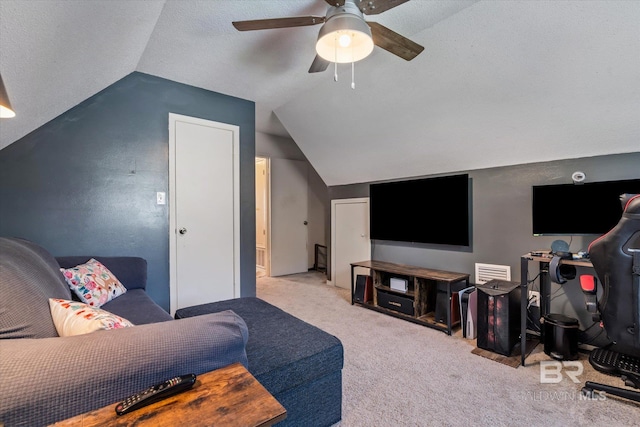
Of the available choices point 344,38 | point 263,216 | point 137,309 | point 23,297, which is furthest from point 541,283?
point 263,216

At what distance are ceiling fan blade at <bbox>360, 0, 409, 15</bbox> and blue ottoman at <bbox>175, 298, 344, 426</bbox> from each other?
1780 millimetres

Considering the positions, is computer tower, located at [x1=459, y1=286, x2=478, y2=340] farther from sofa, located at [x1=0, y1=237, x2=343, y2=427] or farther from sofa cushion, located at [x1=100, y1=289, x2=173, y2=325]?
sofa cushion, located at [x1=100, y1=289, x2=173, y2=325]

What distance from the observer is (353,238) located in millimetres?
4344

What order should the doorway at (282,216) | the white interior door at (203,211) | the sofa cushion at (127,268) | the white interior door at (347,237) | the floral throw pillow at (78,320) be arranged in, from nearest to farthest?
the floral throw pillow at (78,320) < the sofa cushion at (127,268) < the white interior door at (203,211) < the white interior door at (347,237) < the doorway at (282,216)

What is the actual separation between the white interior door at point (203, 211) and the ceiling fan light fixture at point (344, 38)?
6.35 ft

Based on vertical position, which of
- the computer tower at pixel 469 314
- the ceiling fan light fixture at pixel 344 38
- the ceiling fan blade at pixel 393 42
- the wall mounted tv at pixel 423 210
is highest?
the ceiling fan blade at pixel 393 42

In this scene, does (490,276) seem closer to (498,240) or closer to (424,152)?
(498,240)

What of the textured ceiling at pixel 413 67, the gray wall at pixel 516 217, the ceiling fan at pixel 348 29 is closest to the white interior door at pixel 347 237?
the gray wall at pixel 516 217

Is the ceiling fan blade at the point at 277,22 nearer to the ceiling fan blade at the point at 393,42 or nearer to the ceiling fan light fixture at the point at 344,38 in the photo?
the ceiling fan light fixture at the point at 344,38

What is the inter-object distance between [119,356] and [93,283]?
1678 millimetres

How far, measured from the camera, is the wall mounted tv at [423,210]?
3170mm

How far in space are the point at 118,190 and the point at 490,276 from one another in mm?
3616

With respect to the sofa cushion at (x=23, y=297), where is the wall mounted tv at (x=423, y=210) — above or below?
above

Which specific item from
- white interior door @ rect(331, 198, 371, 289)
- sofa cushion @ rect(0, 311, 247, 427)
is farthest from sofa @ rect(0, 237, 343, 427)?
white interior door @ rect(331, 198, 371, 289)
